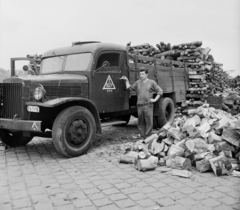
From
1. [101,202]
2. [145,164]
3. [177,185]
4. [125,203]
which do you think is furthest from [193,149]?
[101,202]

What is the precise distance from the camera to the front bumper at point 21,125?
4270 mm

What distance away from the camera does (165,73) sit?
25.3 ft

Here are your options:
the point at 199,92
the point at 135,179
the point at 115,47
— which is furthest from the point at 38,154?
the point at 199,92

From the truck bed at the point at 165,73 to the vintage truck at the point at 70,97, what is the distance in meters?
0.04

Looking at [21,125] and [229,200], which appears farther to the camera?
[21,125]

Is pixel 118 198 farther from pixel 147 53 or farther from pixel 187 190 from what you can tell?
pixel 147 53

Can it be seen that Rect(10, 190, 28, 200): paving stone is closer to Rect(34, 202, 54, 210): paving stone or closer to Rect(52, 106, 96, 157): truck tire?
Rect(34, 202, 54, 210): paving stone

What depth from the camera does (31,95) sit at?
4.57 m

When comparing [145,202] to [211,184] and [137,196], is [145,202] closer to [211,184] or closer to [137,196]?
[137,196]

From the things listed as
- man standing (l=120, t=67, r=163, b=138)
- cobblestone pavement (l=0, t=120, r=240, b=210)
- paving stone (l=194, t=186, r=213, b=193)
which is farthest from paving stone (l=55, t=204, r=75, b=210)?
man standing (l=120, t=67, r=163, b=138)

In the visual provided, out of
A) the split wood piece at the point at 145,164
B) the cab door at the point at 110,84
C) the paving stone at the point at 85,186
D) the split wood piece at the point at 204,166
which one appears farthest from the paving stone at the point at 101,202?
the cab door at the point at 110,84

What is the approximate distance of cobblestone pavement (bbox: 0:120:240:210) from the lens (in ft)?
9.29

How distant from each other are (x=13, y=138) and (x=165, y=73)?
4.53m

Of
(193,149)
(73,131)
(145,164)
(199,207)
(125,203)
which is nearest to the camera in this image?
(199,207)
